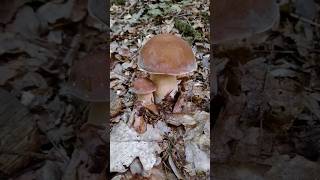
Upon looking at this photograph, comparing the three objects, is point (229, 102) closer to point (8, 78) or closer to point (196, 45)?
point (196, 45)

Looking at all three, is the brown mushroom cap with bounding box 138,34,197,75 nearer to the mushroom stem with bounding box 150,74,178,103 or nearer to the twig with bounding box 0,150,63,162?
the mushroom stem with bounding box 150,74,178,103

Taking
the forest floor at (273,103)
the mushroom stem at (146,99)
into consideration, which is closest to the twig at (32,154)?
the mushroom stem at (146,99)

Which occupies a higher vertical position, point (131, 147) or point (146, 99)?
point (146, 99)

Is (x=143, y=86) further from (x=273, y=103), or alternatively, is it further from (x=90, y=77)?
(x=273, y=103)

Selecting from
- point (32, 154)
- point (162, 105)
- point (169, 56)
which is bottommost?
point (32, 154)

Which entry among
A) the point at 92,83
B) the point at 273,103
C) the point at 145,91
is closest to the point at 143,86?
the point at 145,91

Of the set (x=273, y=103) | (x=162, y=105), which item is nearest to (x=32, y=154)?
(x=162, y=105)

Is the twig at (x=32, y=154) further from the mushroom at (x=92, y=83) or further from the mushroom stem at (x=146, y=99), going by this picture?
the mushroom stem at (x=146, y=99)
